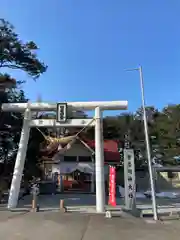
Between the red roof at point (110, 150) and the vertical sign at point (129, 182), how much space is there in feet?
45.5

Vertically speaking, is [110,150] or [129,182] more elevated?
[110,150]

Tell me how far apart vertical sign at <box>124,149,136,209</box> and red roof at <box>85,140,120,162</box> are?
13.9 metres

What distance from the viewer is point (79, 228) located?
9172mm

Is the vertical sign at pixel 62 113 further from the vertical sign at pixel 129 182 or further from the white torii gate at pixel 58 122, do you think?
the vertical sign at pixel 129 182

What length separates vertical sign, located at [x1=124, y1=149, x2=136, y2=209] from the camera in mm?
13068

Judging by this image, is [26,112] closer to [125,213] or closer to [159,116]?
[125,213]

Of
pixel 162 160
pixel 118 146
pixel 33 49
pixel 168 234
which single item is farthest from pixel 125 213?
pixel 162 160

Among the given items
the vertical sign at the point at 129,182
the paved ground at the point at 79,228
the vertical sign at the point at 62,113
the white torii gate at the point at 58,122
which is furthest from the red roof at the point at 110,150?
the paved ground at the point at 79,228

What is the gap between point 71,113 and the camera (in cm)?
1569

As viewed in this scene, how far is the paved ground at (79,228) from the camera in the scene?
8.09 meters

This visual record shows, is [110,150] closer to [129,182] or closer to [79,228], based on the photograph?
[129,182]

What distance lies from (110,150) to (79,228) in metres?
20.6

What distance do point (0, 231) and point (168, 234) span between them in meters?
5.56

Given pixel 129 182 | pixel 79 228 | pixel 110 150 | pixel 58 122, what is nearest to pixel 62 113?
pixel 58 122
